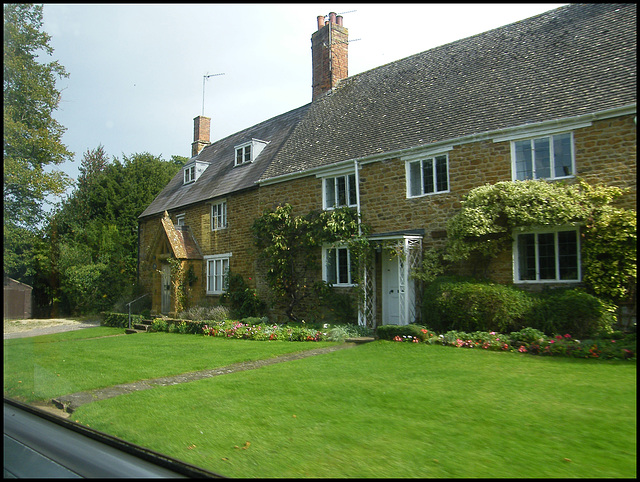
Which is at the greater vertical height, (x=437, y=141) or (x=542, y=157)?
(x=437, y=141)

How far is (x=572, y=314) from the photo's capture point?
10.8 m

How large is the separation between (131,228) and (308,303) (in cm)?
2248

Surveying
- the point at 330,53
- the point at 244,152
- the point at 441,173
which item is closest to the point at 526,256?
the point at 441,173

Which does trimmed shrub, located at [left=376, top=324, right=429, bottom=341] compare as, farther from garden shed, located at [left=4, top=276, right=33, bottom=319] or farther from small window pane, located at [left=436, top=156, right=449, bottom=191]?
garden shed, located at [left=4, top=276, right=33, bottom=319]

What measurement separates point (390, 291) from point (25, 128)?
1086 cm

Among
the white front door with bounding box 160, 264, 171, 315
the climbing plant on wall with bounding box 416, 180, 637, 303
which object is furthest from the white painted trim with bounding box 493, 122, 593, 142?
the white front door with bounding box 160, 264, 171, 315

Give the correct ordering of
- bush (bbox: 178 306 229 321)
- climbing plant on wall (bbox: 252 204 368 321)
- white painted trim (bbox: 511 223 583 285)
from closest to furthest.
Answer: white painted trim (bbox: 511 223 583 285) < climbing plant on wall (bbox: 252 204 368 321) < bush (bbox: 178 306 229 321)

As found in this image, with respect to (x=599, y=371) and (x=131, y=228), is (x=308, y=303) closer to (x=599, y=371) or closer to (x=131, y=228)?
(x=599, y=371)

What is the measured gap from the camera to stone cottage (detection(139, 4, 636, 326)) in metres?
12.0

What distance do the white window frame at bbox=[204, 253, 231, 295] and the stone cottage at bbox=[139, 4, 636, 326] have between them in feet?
0.25

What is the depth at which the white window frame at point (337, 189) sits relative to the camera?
54.2 feet

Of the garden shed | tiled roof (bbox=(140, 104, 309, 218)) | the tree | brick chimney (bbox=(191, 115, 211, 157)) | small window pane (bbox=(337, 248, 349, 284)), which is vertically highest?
brick chimney (bbox=(191, 115, 211, 157))

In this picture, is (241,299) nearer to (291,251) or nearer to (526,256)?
(291,251)

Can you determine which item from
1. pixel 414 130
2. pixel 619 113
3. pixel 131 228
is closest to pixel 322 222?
pixel 414 130
